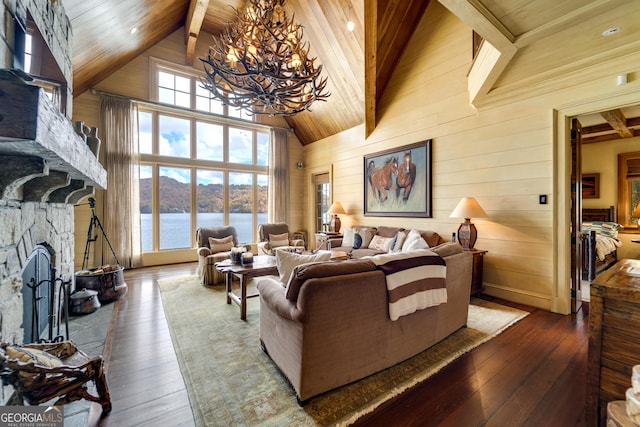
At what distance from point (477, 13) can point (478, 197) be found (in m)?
2.36

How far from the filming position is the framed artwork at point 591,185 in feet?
20.1

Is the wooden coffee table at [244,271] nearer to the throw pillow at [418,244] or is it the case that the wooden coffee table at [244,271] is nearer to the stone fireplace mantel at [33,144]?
the stone fireplace mantel at [33,144]

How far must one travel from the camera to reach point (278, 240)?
5500 mm

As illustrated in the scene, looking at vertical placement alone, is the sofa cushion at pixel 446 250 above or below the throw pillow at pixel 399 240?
above

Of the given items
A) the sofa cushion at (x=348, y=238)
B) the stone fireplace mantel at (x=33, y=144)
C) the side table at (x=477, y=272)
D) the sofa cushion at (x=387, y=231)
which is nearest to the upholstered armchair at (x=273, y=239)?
the sofa cushion at (x=348, y=238)

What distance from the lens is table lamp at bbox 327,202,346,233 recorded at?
19.8 feet

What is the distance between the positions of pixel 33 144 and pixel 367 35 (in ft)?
15.1

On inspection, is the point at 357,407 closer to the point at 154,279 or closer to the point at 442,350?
the point at 442,350

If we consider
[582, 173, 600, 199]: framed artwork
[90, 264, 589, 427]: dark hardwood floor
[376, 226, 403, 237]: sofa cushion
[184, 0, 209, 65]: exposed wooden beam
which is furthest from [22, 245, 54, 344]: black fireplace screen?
[582, 173, 600, 199]: framed artwork

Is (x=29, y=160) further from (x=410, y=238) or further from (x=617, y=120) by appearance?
(x=617, y=120)

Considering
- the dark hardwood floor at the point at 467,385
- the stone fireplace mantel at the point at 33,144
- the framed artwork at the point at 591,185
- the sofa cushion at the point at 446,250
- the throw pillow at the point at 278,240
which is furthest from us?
the framed artwork at the point at 591,185

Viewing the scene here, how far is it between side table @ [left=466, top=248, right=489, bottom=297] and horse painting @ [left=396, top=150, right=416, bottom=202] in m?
1.59

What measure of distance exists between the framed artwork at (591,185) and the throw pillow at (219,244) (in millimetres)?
8686

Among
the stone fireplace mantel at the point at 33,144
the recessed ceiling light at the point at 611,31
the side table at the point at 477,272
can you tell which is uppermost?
the recessed ceiling light at the point at 611,31
